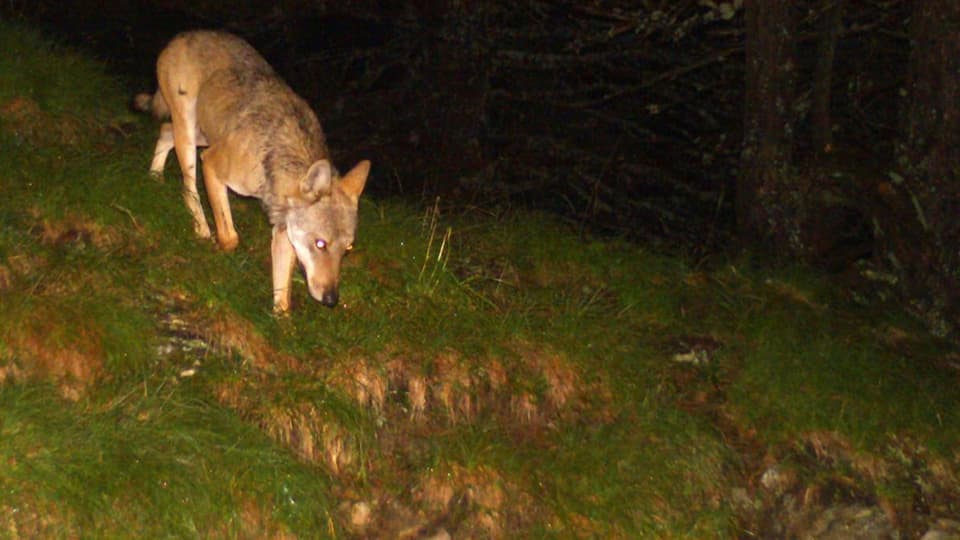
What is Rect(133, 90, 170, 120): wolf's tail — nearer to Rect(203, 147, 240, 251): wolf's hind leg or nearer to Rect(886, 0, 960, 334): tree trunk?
Rect(203, 147, 240, 251): wolf's hind leg

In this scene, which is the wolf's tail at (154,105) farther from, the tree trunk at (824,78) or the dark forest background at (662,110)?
the tree trunk at (824,78)

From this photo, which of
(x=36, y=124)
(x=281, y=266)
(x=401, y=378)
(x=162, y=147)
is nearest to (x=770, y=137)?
(x=401, y=378)

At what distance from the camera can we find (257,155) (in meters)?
7.12

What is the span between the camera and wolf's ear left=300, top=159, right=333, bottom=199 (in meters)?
6.66

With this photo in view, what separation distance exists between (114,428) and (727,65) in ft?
23.3

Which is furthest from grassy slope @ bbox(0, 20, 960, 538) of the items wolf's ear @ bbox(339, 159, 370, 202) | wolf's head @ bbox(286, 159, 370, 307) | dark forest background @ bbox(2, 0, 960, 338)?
dark forest background @ bbox(2, 0, 960, 338)

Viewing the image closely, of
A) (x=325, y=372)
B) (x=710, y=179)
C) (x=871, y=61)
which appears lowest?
(x=710, y=179)

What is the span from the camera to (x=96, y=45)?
11.7 m

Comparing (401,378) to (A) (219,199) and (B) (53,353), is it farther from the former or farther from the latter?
(B) (53,353)

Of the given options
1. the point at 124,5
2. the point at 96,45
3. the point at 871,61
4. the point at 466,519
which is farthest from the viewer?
the point at 124,5

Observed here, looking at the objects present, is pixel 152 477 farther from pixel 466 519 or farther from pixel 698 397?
pixel 698 397

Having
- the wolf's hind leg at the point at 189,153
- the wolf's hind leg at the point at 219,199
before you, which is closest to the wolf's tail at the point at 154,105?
the wolf's hind leg at the point at 189,153

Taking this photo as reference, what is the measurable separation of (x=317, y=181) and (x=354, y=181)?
1.11 ft

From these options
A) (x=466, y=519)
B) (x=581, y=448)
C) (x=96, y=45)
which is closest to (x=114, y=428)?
(x=466, y=519)
